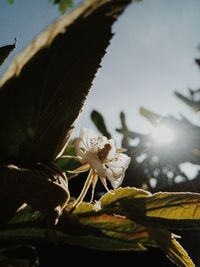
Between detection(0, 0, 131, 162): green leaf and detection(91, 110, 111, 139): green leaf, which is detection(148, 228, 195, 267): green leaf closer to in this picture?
detection(0, 0, 131, 162): green leaf

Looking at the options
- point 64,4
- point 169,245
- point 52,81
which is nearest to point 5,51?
point 52,81

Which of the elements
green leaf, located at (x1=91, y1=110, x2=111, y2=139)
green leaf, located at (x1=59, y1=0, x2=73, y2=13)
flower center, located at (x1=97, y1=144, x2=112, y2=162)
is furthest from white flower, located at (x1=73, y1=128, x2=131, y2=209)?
green leaf, located at (x1=59, y1=0, x2=73, y2=13)

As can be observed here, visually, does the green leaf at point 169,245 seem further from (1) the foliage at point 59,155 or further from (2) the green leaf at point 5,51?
(2) the green leaf at point 5,51

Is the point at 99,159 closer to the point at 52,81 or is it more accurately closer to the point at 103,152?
the point at 103,152

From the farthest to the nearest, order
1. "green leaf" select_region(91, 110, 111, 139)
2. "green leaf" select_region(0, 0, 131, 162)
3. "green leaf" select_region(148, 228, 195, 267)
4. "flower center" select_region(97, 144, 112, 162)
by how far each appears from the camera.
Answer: "green leaf" select_region(91, 110, 111, 139), "flower center" select_region(97, 144, 112, 162), "green leaf" select_region(148, 228, 195, 267), "green leaf" select_region(0, 0, 131, 162)

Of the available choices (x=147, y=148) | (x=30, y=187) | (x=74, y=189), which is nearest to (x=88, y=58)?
(x=30, y=187)

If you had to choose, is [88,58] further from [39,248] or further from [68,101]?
[39,248]
